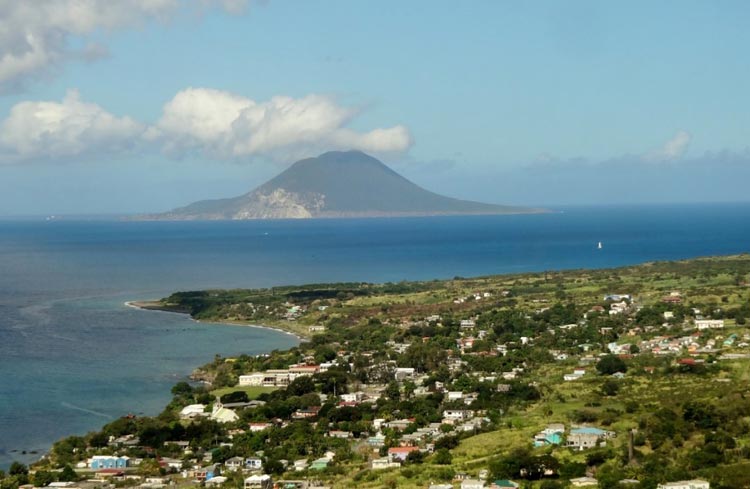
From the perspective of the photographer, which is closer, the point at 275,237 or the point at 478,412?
the point at 478,412

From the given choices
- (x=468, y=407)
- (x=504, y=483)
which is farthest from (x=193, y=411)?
→ (x=504, y=483)

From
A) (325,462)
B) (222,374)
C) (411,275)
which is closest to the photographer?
(325,462)

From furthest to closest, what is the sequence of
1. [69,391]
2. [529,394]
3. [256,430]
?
[69,391], [529,394], [256,430]

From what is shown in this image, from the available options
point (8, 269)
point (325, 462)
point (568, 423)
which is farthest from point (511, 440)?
point (8, 269)

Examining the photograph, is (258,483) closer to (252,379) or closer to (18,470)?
(18,470)

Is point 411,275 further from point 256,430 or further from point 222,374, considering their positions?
point 256,430

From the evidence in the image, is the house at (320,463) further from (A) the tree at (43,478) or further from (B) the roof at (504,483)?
(A) the tree at (43,478)

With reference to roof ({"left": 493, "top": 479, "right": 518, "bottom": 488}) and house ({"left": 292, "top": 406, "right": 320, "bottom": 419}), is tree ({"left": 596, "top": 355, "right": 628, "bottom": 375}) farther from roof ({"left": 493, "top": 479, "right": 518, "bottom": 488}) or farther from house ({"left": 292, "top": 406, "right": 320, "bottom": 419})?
roof ({"left": 493, "top": 479, "right": 518, "bottom": 488})
